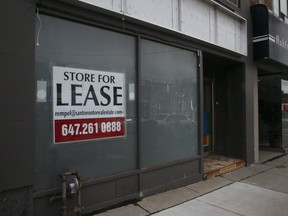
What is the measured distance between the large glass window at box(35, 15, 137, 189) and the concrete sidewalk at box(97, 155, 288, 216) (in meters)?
Answer: 0.74

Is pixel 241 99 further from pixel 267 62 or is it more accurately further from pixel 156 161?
pixel 156 161

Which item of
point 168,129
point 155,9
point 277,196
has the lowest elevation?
point 277,196

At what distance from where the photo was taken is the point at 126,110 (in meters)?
4.91

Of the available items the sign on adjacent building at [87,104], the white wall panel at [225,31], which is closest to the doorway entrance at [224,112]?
the white wall panel at [225,31]

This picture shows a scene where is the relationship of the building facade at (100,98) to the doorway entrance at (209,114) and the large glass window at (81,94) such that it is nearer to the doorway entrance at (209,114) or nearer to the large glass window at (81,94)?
the large glass window at (81,94)

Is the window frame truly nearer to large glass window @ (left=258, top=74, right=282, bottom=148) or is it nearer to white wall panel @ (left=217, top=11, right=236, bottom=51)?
white wall panel @ (left=217, top=11, right=236, bottom=51)

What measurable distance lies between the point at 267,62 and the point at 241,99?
66.5 inches

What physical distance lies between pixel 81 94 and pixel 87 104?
7.0 inches

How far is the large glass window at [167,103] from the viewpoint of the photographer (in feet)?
17.4

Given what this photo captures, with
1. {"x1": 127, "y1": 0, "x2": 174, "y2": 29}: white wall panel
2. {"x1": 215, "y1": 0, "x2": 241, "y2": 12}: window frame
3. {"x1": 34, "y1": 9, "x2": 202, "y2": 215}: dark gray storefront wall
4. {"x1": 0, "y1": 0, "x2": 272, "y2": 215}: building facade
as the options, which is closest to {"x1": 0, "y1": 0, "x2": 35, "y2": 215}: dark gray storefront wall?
{"x1": 0, "y1": 0, "x2": 272, "y2": 215}: building facade

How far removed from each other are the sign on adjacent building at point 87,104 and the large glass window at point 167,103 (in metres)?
0.65

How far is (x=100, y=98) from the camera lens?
4516 millimetres

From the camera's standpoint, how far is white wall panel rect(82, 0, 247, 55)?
484cm

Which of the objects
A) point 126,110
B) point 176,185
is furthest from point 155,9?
point 176,185
